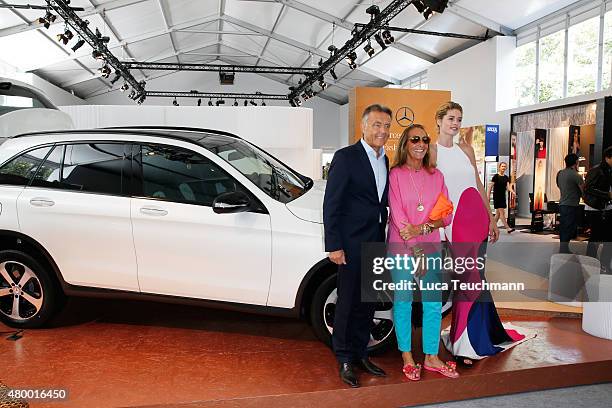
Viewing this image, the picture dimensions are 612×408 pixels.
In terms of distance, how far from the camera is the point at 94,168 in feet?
A: 11.4

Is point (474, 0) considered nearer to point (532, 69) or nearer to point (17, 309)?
point (532, 69)

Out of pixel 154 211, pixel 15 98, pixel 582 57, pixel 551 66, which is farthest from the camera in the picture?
pixel 551 66

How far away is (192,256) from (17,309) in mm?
1437

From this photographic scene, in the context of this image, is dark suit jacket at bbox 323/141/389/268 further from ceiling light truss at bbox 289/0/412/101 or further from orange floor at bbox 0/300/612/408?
ceiling light truss at bbox 289/0/412/101

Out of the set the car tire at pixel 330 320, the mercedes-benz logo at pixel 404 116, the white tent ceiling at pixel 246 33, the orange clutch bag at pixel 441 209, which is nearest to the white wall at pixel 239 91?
the white tent ceiling at pixel 246 33

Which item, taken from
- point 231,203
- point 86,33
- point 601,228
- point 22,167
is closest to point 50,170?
point 22,167

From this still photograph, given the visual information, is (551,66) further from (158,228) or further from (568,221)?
(158,228)

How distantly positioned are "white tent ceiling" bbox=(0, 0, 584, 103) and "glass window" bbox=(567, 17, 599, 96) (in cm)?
70

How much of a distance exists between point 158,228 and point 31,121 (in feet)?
10.5

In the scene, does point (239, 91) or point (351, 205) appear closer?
point (351, 205)

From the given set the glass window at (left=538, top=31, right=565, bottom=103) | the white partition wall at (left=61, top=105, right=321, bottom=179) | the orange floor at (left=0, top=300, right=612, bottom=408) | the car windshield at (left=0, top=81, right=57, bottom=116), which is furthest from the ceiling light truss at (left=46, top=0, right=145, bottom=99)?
the glass window at (left=538, top=31, right=565, bottom=103)

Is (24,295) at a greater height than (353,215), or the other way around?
(353,215)

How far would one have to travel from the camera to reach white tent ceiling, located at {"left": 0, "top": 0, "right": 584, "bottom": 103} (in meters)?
13.1

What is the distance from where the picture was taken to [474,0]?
1227 centimetres
